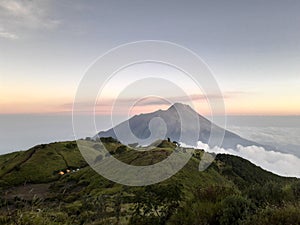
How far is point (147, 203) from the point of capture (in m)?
19.5

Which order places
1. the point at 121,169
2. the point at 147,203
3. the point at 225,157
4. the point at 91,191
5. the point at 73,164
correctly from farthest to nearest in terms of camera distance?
the point at 225,157
the point at 73,164
the point at 121,169
the point at 91,191
the point at 147,203

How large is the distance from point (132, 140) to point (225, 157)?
136 metres

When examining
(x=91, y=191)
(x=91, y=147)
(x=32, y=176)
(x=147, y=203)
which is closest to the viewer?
(x=147, y=203)

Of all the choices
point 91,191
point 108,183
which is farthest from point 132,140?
point 108,183

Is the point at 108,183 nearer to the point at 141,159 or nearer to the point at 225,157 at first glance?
the point at 141,159

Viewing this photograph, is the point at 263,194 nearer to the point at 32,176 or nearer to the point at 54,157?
the point at 32,176

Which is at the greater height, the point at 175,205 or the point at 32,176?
the point at 175,205

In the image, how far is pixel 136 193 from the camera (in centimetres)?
2230

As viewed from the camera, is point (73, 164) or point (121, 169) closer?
point (121, 169)

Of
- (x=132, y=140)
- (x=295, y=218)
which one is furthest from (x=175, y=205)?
(x=132, y=140)

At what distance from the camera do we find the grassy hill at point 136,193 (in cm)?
1153

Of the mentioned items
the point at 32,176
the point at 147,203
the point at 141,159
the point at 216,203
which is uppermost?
the point at 216,203

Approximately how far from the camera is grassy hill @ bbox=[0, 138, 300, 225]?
11.5 metres

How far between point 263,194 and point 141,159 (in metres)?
104
